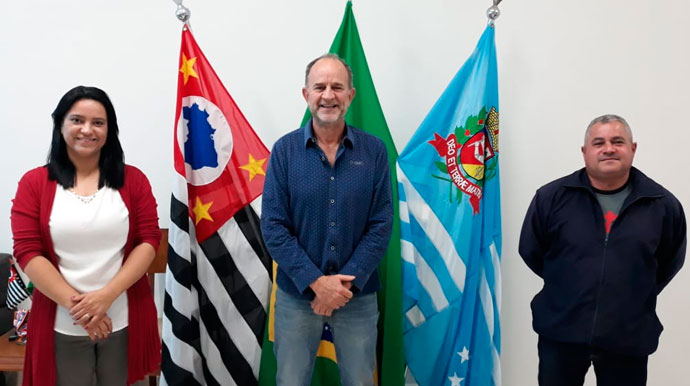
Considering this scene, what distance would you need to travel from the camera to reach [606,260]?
1650mm

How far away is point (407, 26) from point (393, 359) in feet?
5.12

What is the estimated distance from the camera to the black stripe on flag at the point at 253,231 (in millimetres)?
2225

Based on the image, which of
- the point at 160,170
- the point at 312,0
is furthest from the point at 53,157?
the point at 312,0

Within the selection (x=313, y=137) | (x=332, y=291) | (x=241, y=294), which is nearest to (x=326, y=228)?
(x=332, y=291)

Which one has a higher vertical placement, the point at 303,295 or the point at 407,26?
the point at 407,26

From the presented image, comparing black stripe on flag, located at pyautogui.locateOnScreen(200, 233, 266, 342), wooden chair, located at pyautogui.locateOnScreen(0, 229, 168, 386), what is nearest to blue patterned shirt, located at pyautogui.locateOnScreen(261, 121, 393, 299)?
black stripe on flag, located at pyautogui.locateOnScreen(200, 233, 266, 342)

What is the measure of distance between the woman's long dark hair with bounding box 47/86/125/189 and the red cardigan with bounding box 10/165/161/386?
0.11ft

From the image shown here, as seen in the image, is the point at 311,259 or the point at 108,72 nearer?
the point at 311,259

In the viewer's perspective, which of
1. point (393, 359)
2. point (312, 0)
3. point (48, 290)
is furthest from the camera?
point (312, 0)

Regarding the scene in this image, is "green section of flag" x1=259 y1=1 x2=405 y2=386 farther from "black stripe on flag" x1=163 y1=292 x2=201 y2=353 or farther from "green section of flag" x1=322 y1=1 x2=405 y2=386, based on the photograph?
"black stripe on flag" x1=163 y1=292 x2=201 y2=353

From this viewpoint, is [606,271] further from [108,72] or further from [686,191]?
[108,72]

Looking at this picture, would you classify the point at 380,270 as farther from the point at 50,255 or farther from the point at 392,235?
the point at 50,255

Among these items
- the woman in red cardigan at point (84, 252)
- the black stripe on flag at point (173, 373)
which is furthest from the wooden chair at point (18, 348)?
the woman in red cardigan at point (84, 252)

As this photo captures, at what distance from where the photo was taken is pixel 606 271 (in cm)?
165
